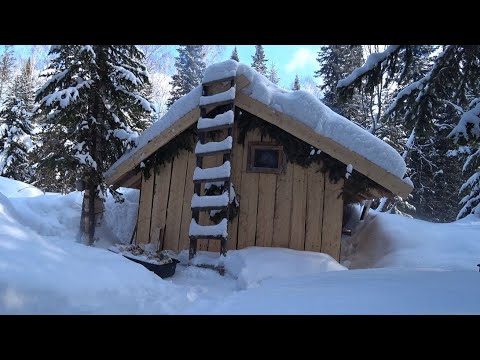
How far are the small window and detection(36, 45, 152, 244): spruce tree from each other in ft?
8.73

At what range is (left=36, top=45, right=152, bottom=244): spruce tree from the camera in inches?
309

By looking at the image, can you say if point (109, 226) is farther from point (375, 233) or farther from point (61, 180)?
point (375, 233)

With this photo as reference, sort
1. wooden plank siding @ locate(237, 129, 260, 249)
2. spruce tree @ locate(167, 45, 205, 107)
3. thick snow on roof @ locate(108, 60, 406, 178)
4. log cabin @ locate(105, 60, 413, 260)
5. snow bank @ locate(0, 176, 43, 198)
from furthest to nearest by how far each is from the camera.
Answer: spruce tree @ locate(167, 45, 205, 107), snow bank @ locate(0, 176, 43, 198), wooden plank siding @ locate(237, 129, 260, 249), log cabin @ locate(105, 60, 413, 260), thick snow on roof @ locate(108, 60, 406, 178)

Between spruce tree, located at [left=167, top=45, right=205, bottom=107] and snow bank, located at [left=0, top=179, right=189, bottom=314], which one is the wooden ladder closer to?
snow bank, located at [left=0, top=179, right=189, bottom=314]

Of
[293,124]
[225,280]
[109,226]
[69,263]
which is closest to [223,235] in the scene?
[225,280]

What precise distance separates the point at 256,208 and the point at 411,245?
136 inches

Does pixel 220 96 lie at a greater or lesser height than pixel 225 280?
greater

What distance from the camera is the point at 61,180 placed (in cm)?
809

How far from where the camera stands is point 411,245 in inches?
291

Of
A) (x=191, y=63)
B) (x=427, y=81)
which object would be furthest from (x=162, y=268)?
(x=191, y=63)

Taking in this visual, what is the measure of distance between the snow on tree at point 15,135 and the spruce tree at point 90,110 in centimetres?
1625

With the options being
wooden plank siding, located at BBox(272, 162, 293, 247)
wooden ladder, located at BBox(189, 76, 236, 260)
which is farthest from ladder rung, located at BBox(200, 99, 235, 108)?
wooden plank siding, located at BBox(272, 162, 293, 247)

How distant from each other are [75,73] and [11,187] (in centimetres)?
863

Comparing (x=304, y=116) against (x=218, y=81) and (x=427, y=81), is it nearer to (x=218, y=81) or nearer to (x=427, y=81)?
(x=218, y=81)
